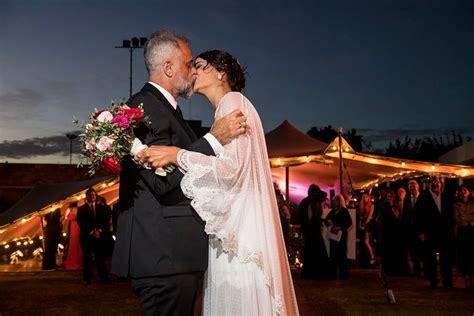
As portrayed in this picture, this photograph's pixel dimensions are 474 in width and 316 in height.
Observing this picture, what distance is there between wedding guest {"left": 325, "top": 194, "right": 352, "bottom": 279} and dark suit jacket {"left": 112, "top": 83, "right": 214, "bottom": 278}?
9351mm

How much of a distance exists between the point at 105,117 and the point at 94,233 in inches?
366

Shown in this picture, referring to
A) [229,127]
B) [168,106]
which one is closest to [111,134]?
[168,106]

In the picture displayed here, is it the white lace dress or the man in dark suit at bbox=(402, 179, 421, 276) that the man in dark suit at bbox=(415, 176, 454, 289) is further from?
the white lace dress

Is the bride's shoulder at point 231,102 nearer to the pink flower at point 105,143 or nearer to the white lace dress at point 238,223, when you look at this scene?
the white lace dress at point 238,223

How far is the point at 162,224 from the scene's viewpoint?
2988mm

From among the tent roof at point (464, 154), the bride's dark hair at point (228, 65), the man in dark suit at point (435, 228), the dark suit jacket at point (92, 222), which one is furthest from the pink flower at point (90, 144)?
the tent roof at point (464, 154)

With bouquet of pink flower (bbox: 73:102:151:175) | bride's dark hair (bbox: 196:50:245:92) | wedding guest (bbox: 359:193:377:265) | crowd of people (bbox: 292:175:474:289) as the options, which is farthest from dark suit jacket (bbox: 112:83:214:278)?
wedding guest (bbox: 359:193:377:265)

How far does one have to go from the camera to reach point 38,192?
17328 mm

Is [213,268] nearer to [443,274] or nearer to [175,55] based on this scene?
[175,55]

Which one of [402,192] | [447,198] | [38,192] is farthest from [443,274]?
[38,192]

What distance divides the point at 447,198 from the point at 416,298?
9.12ft

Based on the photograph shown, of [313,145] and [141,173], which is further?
[313,145]

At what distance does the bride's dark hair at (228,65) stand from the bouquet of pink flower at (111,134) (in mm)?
650

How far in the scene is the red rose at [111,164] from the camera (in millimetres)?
3056
